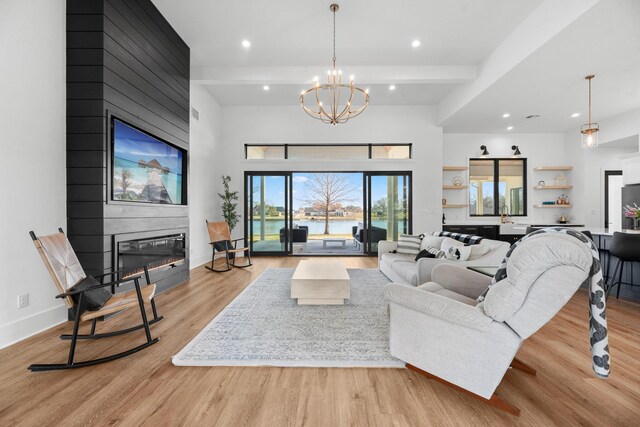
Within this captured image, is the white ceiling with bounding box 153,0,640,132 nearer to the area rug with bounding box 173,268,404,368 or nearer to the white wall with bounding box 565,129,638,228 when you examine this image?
the white wall with bounding box 565,129,638,228

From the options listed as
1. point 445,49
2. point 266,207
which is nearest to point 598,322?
point 445,49

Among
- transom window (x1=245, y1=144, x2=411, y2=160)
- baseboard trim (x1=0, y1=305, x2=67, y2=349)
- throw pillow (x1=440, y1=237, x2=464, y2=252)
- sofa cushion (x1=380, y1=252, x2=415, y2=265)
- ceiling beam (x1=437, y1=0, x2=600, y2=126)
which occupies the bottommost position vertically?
baseboard trim (x1=0, y1=305, x2=67, y2=349)

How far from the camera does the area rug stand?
2.05 metres

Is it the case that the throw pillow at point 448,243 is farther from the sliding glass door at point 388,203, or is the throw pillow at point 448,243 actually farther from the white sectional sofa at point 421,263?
the sliding glass door at point 388,203

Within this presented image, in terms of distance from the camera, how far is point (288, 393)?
1.71 metres

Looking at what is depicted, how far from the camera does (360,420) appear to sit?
4.90 ft

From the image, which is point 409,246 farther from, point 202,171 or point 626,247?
point 202,171

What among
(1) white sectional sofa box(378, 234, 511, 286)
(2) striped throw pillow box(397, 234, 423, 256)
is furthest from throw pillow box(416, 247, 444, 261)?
(2) striped throw pillow box(397, 234, 423, 256)

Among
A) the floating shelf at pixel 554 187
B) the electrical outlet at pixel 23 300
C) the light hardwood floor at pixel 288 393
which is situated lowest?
the light hardwood floor at pixel 288 393

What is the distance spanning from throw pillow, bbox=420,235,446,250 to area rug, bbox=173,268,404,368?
1164 mm

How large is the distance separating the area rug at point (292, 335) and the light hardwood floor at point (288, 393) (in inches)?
3.5

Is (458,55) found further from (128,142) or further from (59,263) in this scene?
(59,263)

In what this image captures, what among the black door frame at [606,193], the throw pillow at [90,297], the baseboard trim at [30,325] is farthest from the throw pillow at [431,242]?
the black door frame at [606,193]

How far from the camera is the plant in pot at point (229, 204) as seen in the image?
643 centimetres
